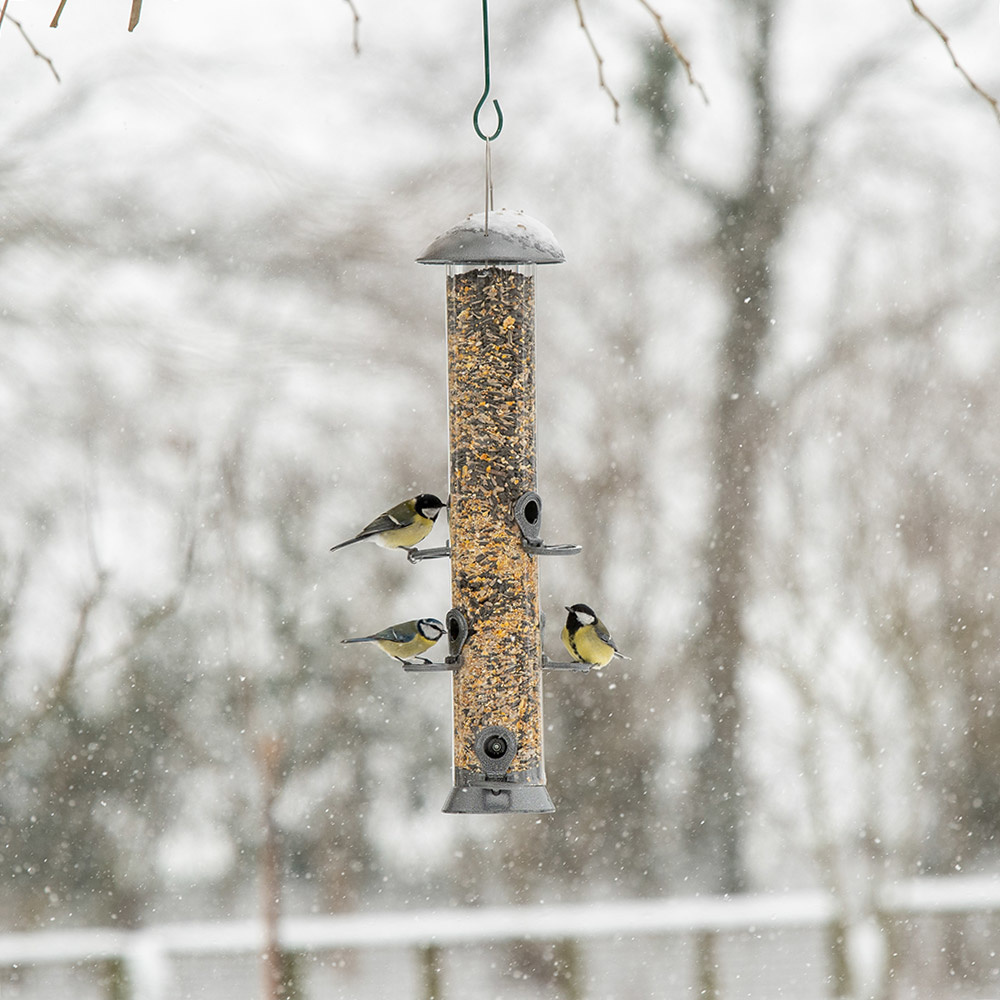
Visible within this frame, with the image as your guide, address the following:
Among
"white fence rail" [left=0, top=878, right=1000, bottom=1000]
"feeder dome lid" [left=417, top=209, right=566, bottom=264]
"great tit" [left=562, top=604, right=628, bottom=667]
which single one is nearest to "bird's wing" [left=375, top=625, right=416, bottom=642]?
"great tit" [left=562, top=604, right=628, bottom=667]

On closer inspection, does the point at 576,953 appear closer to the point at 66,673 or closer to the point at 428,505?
the point at 66,673

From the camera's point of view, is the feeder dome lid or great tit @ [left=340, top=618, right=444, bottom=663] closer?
the feeder dome lid

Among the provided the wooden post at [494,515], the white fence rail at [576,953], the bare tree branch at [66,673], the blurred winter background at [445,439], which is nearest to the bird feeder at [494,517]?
the wooden post at [494,515]

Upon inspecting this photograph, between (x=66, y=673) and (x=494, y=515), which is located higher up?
(x=66, y=673)

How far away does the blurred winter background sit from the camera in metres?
4.12

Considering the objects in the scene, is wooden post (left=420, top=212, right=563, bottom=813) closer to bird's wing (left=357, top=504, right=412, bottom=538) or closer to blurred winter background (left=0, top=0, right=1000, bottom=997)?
bird's wing (left=357, top=504, right=412, bottom=538)

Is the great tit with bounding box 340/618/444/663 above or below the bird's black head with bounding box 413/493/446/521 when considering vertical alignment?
below

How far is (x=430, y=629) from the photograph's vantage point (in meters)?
2.04

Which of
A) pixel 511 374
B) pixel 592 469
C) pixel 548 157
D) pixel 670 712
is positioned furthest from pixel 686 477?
pixel 511 374

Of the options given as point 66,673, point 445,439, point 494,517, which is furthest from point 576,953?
point 494,517

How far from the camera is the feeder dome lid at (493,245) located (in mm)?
1701

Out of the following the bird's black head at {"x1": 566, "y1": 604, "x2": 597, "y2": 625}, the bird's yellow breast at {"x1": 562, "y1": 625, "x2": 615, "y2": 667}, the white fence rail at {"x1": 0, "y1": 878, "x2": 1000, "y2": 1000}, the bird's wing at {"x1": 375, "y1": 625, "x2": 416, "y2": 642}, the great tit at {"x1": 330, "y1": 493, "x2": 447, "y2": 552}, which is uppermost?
the great tit at {"x1": 330, "y1": 493, "x2": 447, "y2": 552}

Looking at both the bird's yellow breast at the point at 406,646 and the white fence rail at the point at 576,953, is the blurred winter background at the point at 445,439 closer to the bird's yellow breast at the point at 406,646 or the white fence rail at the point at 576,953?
the white fence rail at the point at 576,953

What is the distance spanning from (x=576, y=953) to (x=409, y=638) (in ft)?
9.47
